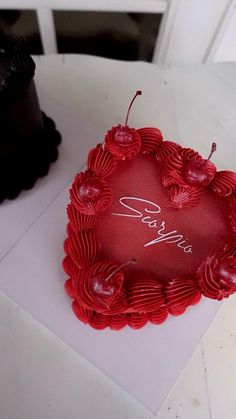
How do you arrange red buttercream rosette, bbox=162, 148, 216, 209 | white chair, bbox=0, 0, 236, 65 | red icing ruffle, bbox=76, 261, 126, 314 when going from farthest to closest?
1. white chair, bbox=0, 0, 236, 65
2. red buttercream rosette, bbox=162, 148, 216, 209
3. red icing ruffle, bbox=76, 261, 126, 314

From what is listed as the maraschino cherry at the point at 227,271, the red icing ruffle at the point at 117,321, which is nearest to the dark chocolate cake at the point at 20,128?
the red icing ruffle at the point at 117,321

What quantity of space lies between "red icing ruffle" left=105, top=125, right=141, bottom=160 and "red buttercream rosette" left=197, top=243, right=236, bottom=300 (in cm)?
27

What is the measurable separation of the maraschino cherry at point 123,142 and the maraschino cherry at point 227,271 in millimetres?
292

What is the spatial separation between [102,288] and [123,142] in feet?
1.00

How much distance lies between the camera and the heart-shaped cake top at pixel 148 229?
0.73 metres

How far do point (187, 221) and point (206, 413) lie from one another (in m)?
0.40

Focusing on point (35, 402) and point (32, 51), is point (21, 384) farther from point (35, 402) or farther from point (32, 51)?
point (32, 51)

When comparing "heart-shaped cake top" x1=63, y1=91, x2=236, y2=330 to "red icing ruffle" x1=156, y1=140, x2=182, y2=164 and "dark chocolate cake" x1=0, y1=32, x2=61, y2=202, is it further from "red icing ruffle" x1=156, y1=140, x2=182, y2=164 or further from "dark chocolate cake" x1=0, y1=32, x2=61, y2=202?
"dark chocolate cake" x1=0, y1=32, x2=61, y2=202

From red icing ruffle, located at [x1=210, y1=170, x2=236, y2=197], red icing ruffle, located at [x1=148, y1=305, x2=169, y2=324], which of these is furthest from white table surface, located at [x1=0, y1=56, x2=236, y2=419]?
red icing ruffle, located at [x1=210, y1=170, x2=236, y2=197]

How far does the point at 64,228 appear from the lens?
0.93 metres

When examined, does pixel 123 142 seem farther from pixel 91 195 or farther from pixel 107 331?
pixel 107 331

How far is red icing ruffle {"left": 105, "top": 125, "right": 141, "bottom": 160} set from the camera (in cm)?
81

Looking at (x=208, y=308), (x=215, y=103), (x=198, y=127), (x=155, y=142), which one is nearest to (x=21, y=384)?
(x=208, y=308)

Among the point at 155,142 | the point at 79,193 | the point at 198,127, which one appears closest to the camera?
the point at 79,193
